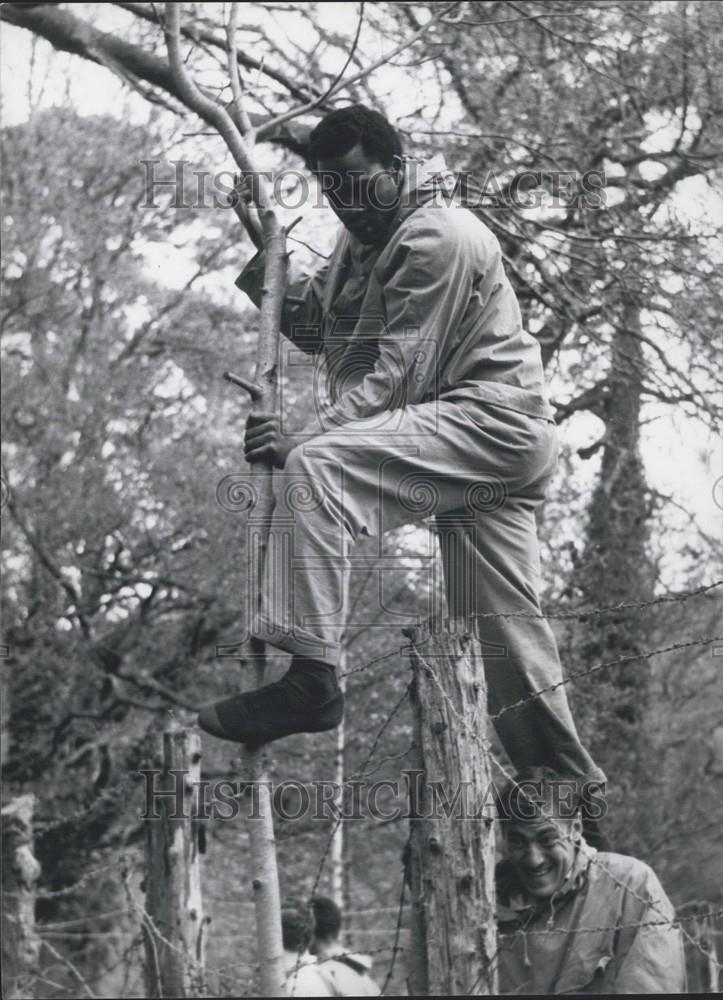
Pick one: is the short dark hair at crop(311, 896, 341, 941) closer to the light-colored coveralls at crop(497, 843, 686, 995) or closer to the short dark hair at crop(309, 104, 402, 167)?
the light-colored coveralls at crop(497, 843, 686, 995)

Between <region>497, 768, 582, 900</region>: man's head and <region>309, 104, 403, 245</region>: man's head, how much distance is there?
2.01 metres

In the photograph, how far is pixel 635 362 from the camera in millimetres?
9852

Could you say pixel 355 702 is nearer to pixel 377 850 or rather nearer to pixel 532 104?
pixel 377 850

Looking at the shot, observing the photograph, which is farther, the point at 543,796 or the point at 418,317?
the point at 543,796

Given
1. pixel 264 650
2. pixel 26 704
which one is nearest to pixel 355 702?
pixel 26 704

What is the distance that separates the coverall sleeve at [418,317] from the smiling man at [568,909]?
4.53 ft

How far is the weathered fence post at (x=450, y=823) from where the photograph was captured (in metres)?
4.57

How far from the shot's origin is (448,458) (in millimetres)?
5035

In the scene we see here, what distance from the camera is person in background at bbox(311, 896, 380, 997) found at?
7336 millimetres

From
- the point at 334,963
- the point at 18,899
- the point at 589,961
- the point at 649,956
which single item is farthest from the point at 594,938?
the point at 18,899

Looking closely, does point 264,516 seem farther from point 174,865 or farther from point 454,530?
point 174,865

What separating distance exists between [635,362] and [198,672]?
5.25 meters

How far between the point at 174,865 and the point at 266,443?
2.88 m

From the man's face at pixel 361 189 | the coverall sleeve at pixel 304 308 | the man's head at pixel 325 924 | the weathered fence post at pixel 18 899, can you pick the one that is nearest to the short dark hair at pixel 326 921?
the man's head at pixel 325 924
